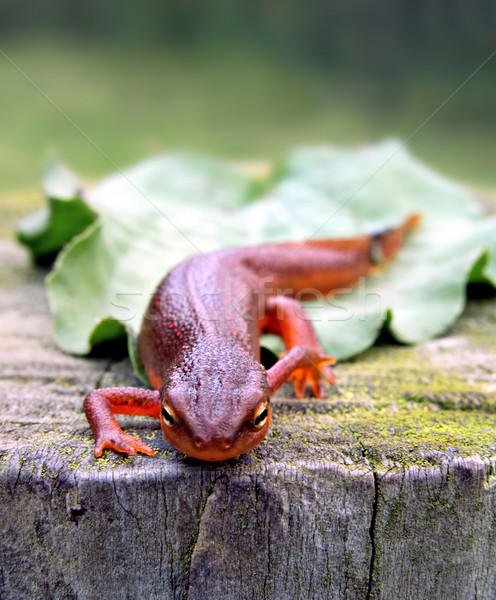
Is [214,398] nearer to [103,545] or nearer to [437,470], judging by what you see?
[103,545]

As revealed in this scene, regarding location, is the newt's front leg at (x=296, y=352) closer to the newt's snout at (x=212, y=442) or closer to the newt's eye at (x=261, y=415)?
the newt's eye at (x=261, y=415)

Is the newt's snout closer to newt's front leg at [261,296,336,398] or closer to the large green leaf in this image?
newt's front leg at [261,296,336,398]

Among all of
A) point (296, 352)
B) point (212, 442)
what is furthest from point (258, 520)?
point (296, 352)

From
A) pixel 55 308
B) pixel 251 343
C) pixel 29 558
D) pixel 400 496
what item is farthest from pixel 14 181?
pixel 400 496

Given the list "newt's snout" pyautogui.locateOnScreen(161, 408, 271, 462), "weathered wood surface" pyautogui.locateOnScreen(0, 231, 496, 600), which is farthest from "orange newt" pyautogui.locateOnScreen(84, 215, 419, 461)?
"weathered wood surface" pyautogui.locateOnScreen(0, 231, 496, 600)

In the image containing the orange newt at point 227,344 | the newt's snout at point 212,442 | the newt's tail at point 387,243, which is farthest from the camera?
the newt's tail at point 387,243

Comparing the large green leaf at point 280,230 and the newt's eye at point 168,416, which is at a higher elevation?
the large green leaf at point 280,230

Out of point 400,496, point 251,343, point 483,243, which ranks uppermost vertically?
point 483,243

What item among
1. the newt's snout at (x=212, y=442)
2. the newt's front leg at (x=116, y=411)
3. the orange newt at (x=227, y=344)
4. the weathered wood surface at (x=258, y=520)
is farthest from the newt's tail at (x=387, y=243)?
the newt's snout at (x=212, y=442)
